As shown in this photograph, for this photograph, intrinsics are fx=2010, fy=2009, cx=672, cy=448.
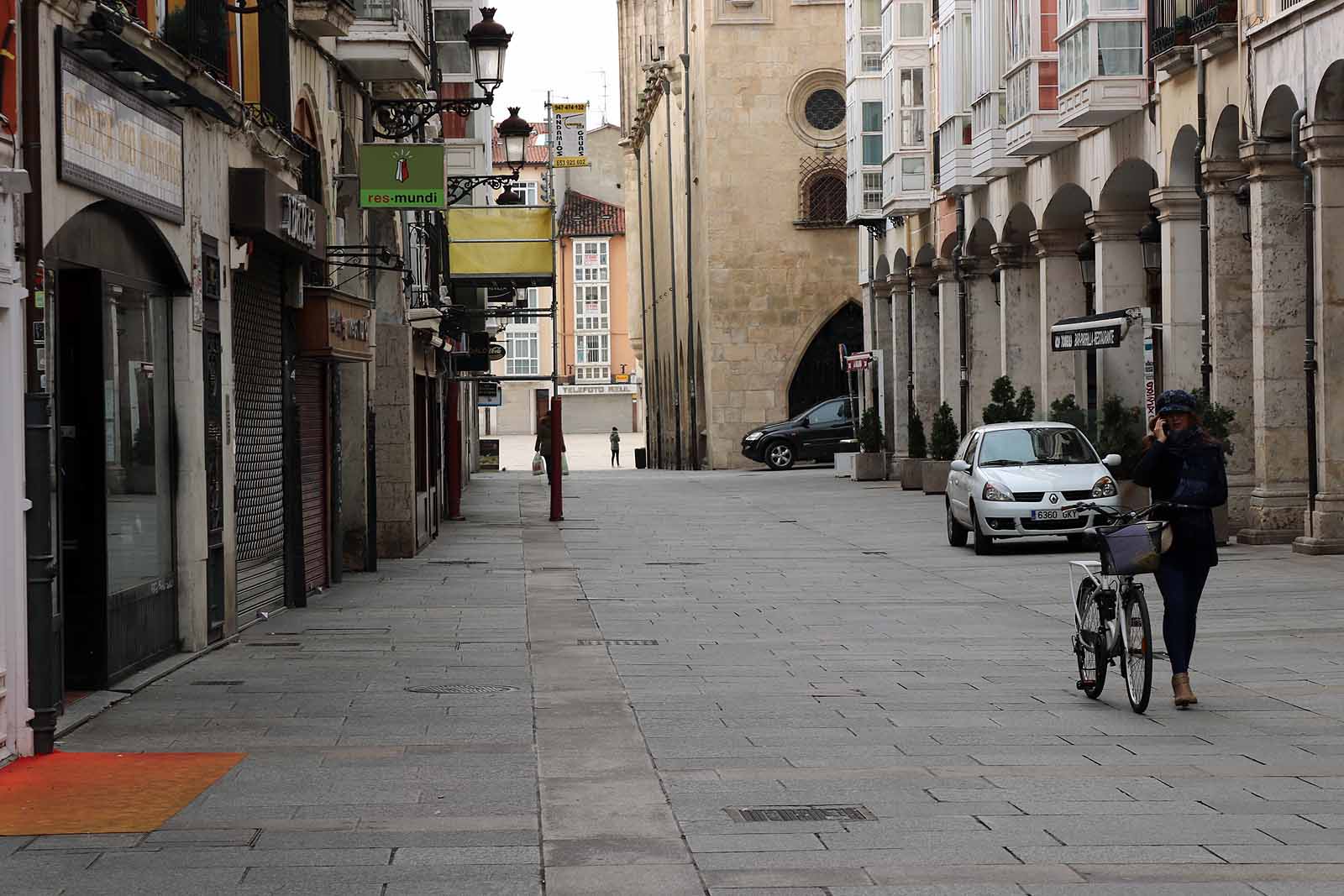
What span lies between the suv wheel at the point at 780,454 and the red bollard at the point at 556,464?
19.3m

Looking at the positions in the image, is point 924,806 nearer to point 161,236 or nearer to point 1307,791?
point 1307,791

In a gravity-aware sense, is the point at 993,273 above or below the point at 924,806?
above

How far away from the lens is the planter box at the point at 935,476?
36250 mm

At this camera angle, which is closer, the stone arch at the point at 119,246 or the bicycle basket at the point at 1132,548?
the bicycle basket at the point at 1132,548

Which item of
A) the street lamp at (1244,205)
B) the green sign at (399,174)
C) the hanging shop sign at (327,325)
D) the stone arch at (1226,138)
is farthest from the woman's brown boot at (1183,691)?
the stone arch at (1226,138)

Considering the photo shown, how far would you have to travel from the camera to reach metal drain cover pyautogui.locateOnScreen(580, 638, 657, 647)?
1369cm

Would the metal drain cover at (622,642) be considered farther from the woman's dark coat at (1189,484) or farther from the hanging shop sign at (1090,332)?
the hanging shop sign at (1090,332)

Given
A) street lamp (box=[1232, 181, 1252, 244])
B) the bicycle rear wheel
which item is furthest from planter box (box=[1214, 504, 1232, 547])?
the bicycle rear wheel

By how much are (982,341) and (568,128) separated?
90.8 ft

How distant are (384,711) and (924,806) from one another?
3668 millimetres

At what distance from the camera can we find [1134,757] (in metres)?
8.75

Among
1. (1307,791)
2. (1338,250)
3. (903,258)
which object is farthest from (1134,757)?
(903,258)

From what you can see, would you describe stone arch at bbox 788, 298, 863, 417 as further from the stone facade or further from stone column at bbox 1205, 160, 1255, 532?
stone column at bbox 1205, 160, 1255, 532

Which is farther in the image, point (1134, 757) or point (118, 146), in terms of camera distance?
point (118, 146)
